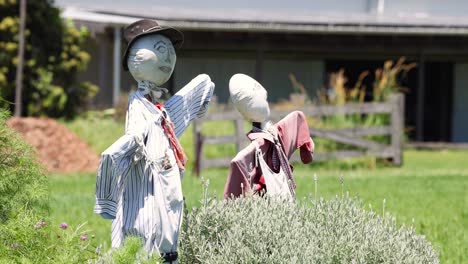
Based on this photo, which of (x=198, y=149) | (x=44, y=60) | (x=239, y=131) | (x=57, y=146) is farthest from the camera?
(x=44, y=60)

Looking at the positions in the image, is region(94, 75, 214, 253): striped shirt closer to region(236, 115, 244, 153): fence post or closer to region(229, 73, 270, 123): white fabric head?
region(229, 73, 270, 123): white fabric head

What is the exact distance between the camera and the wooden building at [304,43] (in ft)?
73.5

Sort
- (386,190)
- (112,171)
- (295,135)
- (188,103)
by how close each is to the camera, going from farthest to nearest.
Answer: (386,190) < (295,135) < (188,103) < (112,171)

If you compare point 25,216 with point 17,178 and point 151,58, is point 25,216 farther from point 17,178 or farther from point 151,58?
point 151,58

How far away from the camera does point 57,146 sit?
16344 millimetres

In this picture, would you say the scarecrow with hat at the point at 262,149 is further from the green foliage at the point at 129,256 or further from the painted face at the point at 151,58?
the green foliage at the point at 129,256

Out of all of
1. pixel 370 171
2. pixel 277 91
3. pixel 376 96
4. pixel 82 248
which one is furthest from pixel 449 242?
pixel 277 91

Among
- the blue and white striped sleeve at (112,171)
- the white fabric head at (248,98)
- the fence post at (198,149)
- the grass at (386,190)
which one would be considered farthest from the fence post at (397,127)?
the blue and white striped sleeve at (112,171)

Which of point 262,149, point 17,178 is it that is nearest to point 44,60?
point 262,149

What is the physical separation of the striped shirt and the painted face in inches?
8.6

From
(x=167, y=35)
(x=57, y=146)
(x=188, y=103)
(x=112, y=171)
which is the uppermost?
(x=167, y=35)

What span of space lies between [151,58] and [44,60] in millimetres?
14725

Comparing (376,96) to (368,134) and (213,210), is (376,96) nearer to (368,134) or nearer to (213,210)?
(368,134)

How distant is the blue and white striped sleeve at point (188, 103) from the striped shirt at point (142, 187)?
0.92 ft
